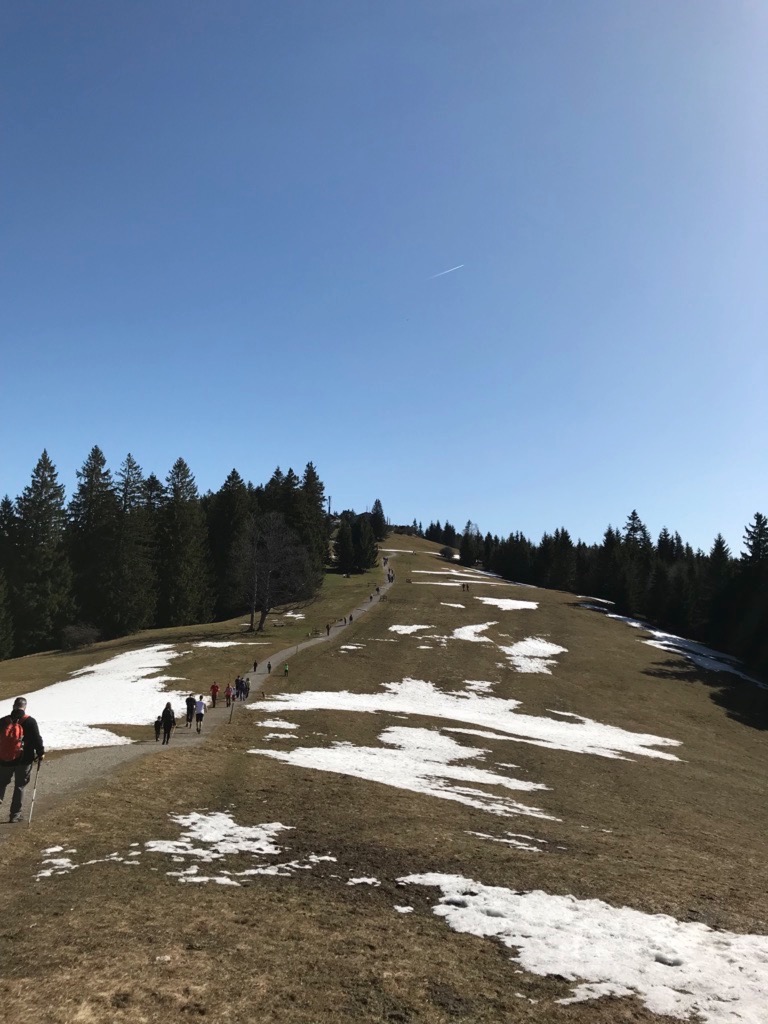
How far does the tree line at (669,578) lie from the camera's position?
72.2 meters

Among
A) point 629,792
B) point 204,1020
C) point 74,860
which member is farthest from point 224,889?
point 629,792

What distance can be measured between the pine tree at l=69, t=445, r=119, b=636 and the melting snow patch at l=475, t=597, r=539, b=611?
145 feet

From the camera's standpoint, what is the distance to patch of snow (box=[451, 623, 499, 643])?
193 feet

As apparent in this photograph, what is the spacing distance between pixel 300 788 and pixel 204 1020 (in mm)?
11597

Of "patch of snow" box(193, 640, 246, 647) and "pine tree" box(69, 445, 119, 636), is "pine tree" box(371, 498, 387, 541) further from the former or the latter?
"patch of snow" box(193, 640, 246, 647)

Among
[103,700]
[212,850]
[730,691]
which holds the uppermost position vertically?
[212,850]

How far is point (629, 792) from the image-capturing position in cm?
2384

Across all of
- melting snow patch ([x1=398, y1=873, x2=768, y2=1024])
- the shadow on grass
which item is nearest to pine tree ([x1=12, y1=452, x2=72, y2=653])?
the shadow on grass

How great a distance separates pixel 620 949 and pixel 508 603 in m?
70.6

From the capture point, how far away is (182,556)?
79.3 metres

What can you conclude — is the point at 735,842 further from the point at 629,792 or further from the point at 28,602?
the point at 28,602

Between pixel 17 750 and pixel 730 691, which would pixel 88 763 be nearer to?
pixel 17 750

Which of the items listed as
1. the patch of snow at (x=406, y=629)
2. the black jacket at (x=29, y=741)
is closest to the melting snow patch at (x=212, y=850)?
the black jacket at (x=29, y=741)

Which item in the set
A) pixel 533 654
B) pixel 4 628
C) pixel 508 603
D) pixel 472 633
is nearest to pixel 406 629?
pixel 472 633
